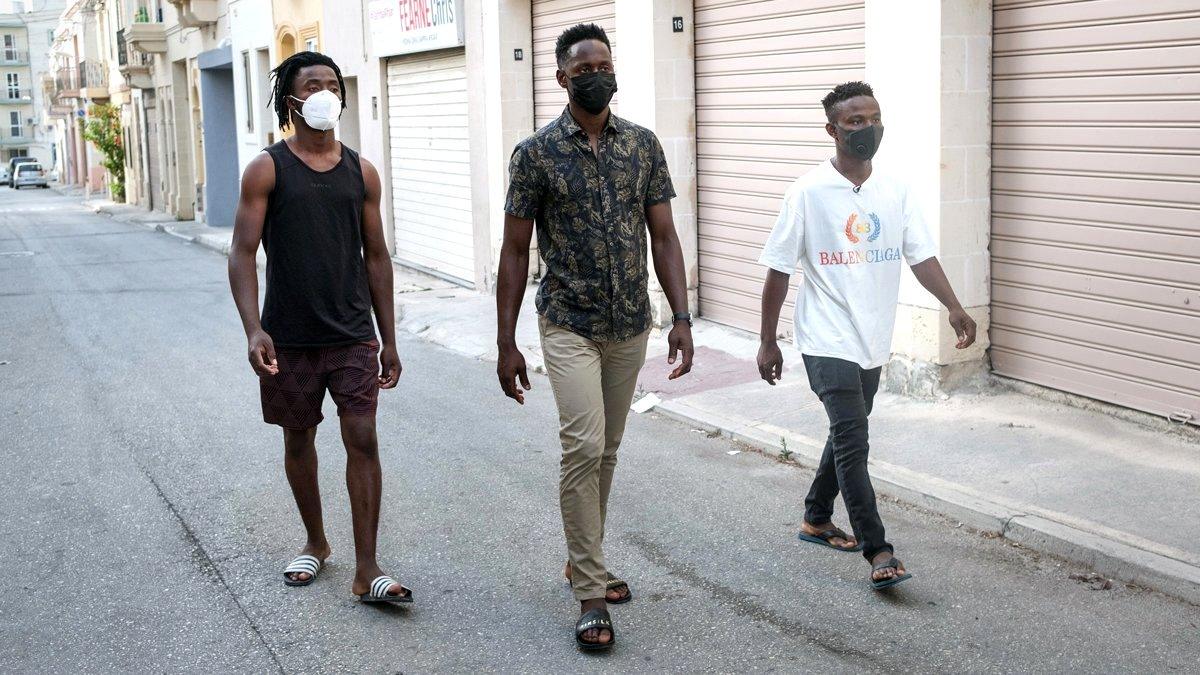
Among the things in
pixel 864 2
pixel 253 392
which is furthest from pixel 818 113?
pixel 253 392

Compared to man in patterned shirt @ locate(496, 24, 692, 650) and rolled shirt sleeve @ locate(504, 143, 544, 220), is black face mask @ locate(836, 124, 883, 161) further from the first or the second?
rolled shirt sleeve @ locate(504, 143, 544, 220)

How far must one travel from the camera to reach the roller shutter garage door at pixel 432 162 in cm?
1655

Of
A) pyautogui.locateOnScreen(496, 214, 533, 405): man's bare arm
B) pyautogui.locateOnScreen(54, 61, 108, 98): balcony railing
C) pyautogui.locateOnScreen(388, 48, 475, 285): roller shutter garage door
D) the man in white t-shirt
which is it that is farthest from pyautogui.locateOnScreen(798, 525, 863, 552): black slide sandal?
pyautogui.locateOnScreen(54, 61, 108, 98): balcony railing

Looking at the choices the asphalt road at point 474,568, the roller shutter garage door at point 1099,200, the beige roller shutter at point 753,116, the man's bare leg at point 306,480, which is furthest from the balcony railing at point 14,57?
the man's bare leg at point 306,480

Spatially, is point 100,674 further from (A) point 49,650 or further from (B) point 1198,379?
(B) point 1198,379

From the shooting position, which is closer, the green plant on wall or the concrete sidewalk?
the concrete sidewalk

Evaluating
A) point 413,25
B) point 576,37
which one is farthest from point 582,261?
point 413,25

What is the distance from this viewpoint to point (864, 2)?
365 inches

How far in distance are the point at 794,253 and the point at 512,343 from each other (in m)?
1.27

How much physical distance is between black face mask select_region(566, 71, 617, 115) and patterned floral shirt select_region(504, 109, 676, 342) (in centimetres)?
10

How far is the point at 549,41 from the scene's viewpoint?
563 inches

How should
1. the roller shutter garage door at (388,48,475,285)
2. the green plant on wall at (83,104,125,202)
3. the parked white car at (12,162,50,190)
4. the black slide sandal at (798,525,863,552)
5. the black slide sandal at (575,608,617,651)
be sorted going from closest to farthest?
the black slide sandal at (575,608,617,651) < the black slide sandal at (798,525,863,552) < the roller shutter garage door at (388,48,475,285) < the green plant on wall at (83,104,125,202) < the parked white car at (12,162,50,190)

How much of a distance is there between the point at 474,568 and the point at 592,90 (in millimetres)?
2149

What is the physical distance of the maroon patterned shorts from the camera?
5.28 metres
